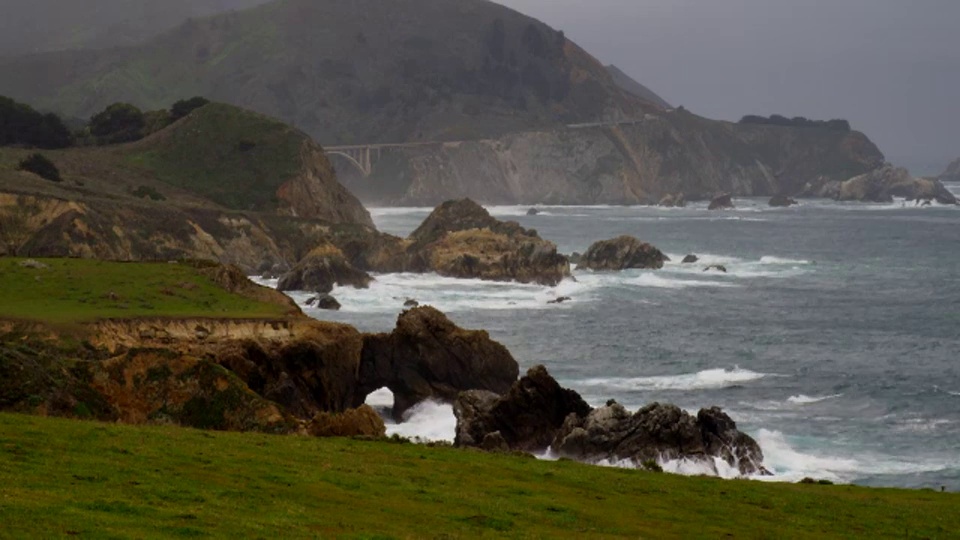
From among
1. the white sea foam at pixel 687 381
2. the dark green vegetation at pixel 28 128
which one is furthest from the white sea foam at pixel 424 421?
the dark green vegetation at pixel 28 128

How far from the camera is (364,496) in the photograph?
24641 millimetres

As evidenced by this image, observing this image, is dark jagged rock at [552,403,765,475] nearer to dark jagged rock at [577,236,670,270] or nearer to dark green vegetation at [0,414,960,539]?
dark green vegetation at [0,414,960,539]

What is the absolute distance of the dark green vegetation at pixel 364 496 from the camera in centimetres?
2058

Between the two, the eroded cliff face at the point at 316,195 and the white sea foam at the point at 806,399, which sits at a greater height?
the eroded cliff face at the point at 316,195

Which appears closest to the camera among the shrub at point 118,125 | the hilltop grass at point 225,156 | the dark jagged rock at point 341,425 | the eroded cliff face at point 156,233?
the dark jagged rock at point 341,425

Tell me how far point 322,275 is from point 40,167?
2614 cm

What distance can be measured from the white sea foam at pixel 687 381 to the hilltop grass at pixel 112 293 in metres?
14.5

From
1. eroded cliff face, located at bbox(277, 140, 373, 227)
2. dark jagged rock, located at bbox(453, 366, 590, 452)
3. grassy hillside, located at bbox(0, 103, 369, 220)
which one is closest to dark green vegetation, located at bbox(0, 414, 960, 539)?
dark jagged rock, located at bbox(453, 366, 590, 452)

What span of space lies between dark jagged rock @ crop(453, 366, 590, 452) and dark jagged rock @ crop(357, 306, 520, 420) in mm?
7690

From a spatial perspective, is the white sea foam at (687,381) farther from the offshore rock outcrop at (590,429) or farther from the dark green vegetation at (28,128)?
the dark green vegetation at (28,128)

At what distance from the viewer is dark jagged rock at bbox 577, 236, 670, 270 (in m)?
114

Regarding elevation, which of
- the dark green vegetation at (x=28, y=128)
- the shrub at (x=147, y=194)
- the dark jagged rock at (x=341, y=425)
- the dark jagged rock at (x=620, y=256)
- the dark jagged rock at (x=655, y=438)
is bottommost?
the dark jagged rock at (x=655, y=438)

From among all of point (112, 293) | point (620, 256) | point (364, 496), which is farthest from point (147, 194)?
point (364, 496)

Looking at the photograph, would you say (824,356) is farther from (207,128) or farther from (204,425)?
(207,128)
